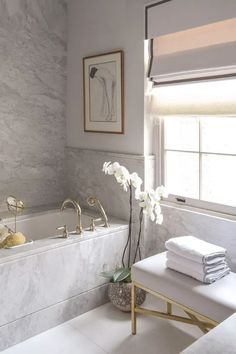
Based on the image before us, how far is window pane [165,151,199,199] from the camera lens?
2.58 meters

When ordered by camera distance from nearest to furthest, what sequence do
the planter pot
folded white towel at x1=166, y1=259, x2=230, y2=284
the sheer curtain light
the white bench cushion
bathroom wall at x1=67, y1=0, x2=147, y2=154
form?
the white bench cushion < folded white towel at x1=166, y1=259, x2=230, y2=284 < the sheer curtain light < the planter pot < bathroom wall at x1=67, y1=0, x2=147, y2=154

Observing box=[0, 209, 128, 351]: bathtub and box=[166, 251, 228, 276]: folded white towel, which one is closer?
box=[166, 251, 228, 276]: folded white towel

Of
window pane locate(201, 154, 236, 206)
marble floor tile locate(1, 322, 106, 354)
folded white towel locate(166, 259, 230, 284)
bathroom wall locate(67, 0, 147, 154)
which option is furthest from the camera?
bathroom wall locate(67, 0, 147, 154)

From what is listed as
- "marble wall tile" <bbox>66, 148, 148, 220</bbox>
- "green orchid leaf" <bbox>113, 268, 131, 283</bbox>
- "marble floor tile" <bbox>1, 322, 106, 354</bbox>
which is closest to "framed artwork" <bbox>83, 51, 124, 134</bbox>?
"marble wall tile" <bbox>66, 148, 148, 220</bbox>

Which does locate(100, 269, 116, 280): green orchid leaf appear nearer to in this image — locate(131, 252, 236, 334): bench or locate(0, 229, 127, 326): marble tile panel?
locate(0, 229, 127, 326): marble tile panel

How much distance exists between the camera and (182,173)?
2.68 m

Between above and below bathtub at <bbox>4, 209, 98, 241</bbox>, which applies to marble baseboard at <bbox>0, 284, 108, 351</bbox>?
below

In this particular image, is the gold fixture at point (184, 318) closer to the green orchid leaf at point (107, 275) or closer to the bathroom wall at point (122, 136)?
the green orchid leaf at point (107, 275)

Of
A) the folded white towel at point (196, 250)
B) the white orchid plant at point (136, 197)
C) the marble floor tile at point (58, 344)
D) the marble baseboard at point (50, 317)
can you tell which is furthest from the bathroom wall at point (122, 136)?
the marble floor tile at point (58, 344)

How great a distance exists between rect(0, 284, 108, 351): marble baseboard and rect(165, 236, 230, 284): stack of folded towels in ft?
2.45

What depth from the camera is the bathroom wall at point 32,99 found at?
10.1ft

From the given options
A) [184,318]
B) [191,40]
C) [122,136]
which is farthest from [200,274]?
[191,40]

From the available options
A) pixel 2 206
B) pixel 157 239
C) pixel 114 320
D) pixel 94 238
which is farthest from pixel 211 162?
pixel 2 206

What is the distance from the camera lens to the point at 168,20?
245 centimetres
